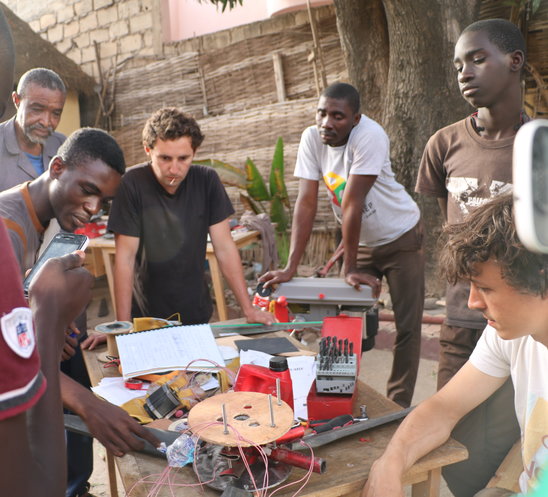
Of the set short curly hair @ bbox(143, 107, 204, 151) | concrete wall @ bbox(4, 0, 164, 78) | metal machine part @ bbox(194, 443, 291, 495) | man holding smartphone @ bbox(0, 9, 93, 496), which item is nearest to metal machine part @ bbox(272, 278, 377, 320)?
short curly hair @ bbox(143, 107, 204, 151)

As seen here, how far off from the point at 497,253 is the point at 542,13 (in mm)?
4467

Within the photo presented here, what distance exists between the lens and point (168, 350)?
2.05 m

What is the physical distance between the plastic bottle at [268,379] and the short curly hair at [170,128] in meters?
1.33

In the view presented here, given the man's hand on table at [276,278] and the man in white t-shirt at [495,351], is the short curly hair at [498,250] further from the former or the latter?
A: the man's hand on table at [276,278]

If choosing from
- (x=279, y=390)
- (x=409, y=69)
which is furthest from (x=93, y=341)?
(x=409, y=69)

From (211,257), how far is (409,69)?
2262mm

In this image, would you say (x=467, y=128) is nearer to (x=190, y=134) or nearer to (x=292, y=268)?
(x=292, y=268)

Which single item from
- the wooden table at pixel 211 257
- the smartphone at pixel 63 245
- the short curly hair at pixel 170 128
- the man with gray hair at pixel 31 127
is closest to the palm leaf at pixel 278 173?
the wooden table at pixel 211 257

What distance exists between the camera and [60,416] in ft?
3.18

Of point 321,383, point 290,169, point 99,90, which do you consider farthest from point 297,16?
point 321,383

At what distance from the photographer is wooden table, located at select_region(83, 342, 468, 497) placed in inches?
52.6

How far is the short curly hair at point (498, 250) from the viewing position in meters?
1.34

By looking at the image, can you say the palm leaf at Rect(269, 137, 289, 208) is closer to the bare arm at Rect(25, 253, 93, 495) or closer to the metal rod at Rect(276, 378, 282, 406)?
the metal rod at Rect(276, 378, 282, 406)

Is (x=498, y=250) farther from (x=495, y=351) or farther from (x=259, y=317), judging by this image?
(x=259, y=317)
